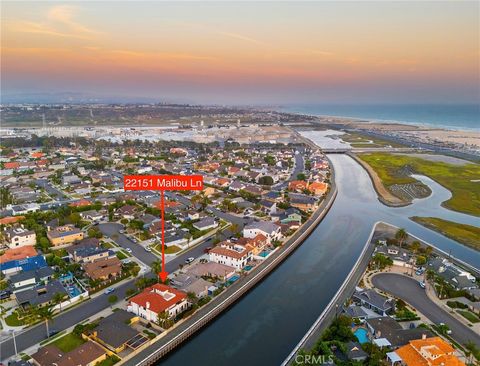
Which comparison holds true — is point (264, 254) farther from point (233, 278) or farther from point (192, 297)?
point (192, 297)

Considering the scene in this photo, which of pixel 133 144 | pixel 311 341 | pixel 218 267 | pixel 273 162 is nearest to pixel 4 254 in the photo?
pixel 218 267

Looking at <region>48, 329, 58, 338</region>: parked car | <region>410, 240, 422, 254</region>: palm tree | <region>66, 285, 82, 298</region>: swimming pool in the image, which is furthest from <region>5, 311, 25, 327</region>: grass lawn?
<region>410, 240, 422, 254</region>: palm tree

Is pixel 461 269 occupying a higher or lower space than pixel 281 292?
higher

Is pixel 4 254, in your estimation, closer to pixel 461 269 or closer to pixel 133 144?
pixel 461 269

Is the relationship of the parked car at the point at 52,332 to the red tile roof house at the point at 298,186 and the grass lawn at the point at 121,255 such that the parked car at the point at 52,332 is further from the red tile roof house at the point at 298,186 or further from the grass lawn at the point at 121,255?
the red tile roof house at the point at 298,186

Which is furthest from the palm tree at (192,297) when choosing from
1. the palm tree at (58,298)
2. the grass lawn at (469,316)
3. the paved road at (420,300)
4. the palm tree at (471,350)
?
the grass lawn at (469,316)

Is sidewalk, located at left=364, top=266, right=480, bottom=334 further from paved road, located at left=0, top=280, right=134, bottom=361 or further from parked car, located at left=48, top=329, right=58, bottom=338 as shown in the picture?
parked car, located at left=48, top=329, right=58, bottom=338
